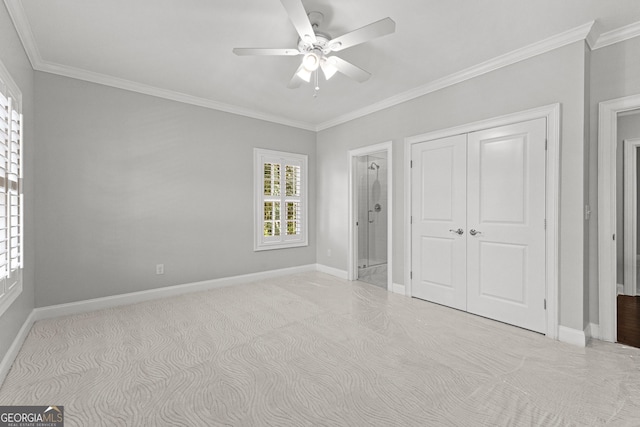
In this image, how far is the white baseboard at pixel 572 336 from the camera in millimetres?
2422

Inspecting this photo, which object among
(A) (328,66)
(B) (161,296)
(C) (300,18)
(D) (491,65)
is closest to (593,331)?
(D) (491,65)

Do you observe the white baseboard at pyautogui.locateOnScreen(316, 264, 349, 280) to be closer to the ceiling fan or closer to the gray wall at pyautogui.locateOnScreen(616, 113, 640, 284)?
the ceiling fan

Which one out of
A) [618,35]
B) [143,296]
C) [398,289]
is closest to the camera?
[618,35]

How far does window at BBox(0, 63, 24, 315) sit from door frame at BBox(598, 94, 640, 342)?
4509 mm

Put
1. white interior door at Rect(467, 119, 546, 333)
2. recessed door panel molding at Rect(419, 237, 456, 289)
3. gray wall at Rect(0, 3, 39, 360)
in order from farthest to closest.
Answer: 1. recessed door panel molding at Rect(419, 237, 456, 289)
2. white interior door at Rect(467, 119, 546, 333)
3. gray wall at Rect(0, 3, 39, 360)

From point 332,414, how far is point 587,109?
3107mm

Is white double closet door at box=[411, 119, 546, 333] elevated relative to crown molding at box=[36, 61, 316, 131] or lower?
lower

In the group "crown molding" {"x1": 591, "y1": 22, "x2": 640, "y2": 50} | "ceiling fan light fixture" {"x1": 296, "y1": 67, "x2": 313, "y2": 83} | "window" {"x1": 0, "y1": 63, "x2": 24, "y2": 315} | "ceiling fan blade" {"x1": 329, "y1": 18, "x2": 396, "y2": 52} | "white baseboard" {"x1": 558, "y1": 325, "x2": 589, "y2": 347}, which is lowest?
"white baseboard" {"x1": 558, "y1": 325, "x2": 589, "y2": 347}

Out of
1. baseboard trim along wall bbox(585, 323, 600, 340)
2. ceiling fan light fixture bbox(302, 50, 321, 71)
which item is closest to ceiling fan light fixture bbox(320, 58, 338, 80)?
ceiling fan light fixture bbox(302, 50, 321, 71)

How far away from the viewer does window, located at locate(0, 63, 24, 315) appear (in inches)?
76.6

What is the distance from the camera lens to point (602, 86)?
2486 millimetres

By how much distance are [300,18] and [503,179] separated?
2384 millimetres

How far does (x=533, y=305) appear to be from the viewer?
2.72 m

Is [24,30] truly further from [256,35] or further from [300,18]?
[300,18]
